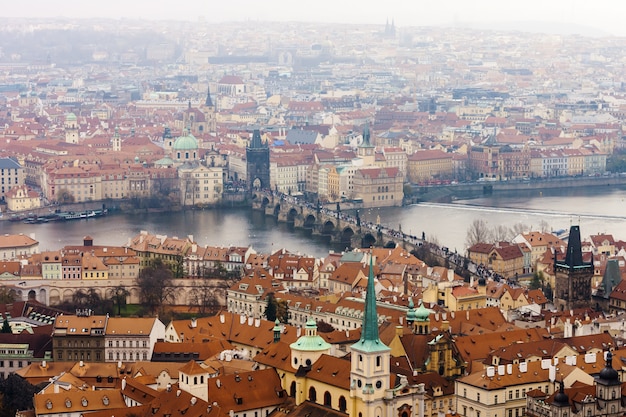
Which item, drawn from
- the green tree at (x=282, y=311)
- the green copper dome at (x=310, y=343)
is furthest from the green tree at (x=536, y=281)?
the green copper dome at (x=310, y=343)

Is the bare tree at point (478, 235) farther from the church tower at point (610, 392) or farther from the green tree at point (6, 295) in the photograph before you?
the church tower at point (610, 392)

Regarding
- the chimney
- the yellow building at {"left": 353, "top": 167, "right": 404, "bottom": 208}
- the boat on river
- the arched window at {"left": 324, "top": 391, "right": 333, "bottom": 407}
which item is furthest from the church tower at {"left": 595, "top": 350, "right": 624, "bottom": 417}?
the yellow building at {"left": 353, "top": 167, "right": 404, "bottom": 208}

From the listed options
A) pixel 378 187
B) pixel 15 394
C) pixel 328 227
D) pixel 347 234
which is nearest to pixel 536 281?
pixel 347 234

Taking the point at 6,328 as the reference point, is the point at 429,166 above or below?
below

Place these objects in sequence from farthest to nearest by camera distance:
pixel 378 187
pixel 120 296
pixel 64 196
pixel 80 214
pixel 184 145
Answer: pixel 184 145
pixel 378 187
pixel 64 196
pixel 80 214
pixel 120 296

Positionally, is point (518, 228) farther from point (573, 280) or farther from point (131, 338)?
point (131, 338)

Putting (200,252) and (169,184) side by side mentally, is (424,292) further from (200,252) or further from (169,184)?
(169,184)
